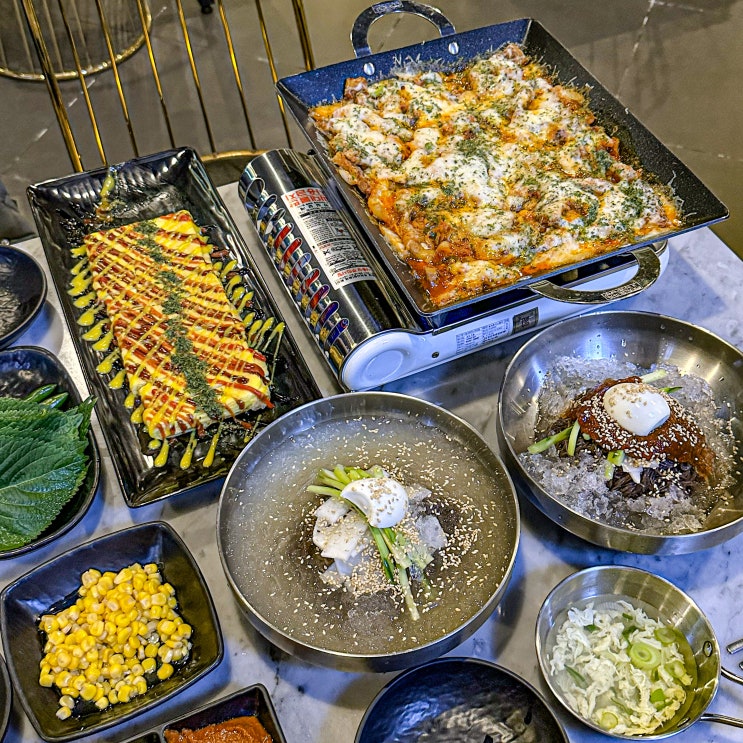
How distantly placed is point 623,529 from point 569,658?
256 mm

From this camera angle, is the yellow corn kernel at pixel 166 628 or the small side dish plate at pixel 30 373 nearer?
the yellow corn kernel at pixel 166 628

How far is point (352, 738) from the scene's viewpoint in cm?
137

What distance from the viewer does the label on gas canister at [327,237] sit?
180cm

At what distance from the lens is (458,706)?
52.7 inches

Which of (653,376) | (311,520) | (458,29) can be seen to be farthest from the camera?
(458,29)

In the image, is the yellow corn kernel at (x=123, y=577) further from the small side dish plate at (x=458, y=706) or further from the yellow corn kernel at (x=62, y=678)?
the small side dish plate at (x=458, y=706)

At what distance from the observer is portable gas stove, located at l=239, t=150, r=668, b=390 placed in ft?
5.54

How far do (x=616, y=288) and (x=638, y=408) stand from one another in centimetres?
32

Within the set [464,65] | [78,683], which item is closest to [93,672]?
[78,683]

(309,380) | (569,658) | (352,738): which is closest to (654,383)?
(569,658)

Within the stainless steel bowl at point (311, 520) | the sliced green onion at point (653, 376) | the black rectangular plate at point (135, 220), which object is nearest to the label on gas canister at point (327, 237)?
the black rectangular plate at point (135, 220)

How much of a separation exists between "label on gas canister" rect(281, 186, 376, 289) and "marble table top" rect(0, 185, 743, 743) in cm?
27

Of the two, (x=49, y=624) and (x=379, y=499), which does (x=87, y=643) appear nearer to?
(x=49, y=624)

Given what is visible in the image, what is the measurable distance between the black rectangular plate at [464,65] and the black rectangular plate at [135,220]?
35 cm
